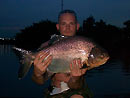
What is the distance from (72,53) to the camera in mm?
3797

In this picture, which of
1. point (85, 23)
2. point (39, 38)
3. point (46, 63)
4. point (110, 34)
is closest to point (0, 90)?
point (46, 63)

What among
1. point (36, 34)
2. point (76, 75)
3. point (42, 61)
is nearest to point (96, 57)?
point (76, 75)

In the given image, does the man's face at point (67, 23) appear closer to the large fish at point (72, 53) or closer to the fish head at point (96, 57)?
the large fish at point (72, 53)

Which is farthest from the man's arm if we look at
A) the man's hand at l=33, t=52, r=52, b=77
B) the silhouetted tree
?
the silhouetted tree

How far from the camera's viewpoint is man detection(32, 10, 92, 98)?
3.85 m

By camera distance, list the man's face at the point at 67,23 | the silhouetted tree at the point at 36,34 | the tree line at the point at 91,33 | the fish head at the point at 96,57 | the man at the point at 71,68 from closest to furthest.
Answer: the fish head at the point at 96,57 < the man at the point at 71,68 < the man's face at the point at 67,23 < the tree line at the point at 91,33 < the silhouetted tree at the point at 36,34

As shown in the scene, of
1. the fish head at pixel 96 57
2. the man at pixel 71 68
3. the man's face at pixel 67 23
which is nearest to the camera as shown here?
the fish head at pixel 96 57

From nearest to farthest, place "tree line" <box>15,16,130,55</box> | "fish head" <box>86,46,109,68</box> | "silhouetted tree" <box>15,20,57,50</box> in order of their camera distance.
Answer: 1. "fish head" <box>86,46,109,68</box>
2. "tree line" <box>15,16,130,55</box>
3. "silhouetted tree" <box>15,20,57,50</box>

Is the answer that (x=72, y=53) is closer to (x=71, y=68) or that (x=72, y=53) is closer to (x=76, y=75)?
(x=71, y=68)

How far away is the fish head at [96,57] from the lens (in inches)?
147

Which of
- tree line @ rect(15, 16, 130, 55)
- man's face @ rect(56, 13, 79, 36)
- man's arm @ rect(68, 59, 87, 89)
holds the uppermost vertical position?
tree line @ rect(15, 16, 130, 55)

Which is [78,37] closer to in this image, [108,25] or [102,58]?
[102,58]

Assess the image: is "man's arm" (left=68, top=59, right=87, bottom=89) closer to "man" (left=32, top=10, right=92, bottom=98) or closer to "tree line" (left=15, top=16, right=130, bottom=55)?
"man" (left=32, top=10, right=92, bottom=98)

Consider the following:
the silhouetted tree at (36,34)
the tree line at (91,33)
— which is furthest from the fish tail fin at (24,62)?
the silhouetted tree at (36,34)
